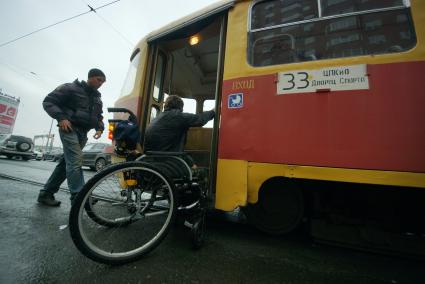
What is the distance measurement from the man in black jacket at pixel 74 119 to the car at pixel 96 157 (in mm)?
7726

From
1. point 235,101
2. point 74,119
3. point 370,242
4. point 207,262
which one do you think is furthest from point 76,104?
point 370,242

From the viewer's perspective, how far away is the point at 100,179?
1598mm

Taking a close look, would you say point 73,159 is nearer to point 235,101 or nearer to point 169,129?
point 169,129

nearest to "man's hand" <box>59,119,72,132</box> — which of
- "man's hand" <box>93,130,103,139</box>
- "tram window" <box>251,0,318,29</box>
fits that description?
"man's hand" <box>93,130,103,139</box>

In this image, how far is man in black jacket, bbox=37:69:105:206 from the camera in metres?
2.67

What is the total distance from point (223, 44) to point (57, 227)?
2.70 metres

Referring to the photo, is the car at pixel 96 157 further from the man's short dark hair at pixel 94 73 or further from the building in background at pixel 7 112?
the building in background at pixel 7 112

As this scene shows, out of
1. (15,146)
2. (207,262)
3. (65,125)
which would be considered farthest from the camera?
(15,146)

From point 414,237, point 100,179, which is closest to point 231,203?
point 100,179

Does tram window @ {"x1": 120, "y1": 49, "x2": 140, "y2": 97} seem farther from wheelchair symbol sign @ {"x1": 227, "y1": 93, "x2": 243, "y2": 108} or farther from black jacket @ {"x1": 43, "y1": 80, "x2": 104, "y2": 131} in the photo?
wheelchair symbol sign @ {"x1": 227, "y1": 93, "x2": 243, "y2": 108}

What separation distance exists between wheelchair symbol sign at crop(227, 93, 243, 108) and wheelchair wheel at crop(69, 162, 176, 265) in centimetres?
100

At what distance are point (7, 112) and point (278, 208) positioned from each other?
34715 millimetres

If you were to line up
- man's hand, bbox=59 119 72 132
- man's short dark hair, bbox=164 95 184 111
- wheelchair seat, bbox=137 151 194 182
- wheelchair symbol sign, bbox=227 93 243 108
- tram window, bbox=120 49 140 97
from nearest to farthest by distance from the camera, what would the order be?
wheelchair seat, bbox=137 151 194 182 → wheelchair symbol sign, bbox=227 93 243 108 → man's short dark hair, bbox=164 95 184 111 → man's hand, bbox=59 119 72 132 → tram window, bbox=120 49 140 97

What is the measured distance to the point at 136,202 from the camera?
185cm
